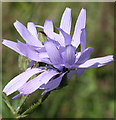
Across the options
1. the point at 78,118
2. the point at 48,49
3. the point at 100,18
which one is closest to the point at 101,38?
the point at 100,18

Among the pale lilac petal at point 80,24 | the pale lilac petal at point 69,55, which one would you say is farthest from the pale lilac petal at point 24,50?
the pale lilac petal at point 80,24

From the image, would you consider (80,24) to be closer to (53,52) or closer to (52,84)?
(53,52)

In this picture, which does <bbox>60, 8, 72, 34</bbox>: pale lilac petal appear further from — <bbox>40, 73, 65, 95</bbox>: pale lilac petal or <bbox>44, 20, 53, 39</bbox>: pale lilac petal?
<bbox>40, 73, 65, 95</bbox>: pale lilac petal

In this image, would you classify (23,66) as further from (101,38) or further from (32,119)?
(101,38)

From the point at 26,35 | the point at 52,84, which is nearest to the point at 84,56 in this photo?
the point at 52,84

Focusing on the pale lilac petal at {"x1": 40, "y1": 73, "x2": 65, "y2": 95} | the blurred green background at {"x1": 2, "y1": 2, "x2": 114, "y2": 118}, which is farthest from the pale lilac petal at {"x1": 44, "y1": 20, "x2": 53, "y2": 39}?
the blurred green background at {"x1": 2, "y1": 2, "x2": 114, "y2": 118}
